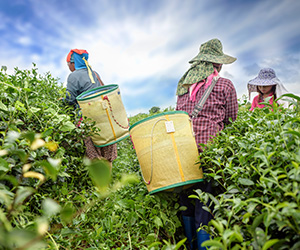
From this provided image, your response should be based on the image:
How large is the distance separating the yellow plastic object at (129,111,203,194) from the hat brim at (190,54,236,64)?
33.0 inches

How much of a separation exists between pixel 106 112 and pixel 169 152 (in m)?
1.14

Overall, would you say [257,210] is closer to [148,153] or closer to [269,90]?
[148,153]

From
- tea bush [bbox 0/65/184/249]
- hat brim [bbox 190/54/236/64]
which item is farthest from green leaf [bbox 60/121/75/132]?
hat brim [bbox 190/54/236/64]

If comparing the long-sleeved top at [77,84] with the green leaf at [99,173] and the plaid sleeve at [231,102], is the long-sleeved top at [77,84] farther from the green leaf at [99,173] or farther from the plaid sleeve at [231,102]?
the green leaf at [99,173]

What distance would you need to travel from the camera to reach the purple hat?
3538 millimetres

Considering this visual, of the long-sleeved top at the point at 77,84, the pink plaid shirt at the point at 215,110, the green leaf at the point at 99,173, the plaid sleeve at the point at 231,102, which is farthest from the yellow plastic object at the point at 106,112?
the green leaf at the point at 99,173

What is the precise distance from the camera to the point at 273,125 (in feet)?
3.96

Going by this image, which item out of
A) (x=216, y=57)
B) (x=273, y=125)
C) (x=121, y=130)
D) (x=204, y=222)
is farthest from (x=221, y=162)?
(x=121, y=130)

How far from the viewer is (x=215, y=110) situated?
7.76ft

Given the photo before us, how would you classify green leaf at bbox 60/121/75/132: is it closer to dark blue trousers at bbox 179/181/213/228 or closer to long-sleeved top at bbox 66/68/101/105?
dark blue trousers at bbox 179/181/213/228

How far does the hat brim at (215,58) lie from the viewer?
247cm

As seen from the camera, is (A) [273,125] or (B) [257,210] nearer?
(B) [257,210]

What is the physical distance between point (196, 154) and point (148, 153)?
1.20ft

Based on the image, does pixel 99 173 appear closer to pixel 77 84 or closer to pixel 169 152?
pixel 169 152
